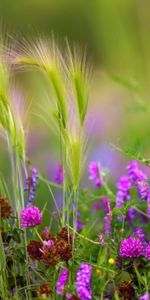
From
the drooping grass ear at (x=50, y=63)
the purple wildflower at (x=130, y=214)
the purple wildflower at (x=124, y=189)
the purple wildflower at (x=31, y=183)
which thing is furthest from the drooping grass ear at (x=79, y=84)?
the purple wildflower at (x=130, y=214)

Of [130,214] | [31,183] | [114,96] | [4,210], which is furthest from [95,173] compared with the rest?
[114,96]

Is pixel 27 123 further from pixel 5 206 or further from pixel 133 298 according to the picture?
pixel 133 298

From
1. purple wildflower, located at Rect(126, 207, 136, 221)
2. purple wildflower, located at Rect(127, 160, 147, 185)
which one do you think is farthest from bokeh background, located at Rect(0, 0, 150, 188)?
purple wildflower, located at Rect(126, 207, 136, 221)

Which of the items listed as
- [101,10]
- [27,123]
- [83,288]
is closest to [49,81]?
[27,123]

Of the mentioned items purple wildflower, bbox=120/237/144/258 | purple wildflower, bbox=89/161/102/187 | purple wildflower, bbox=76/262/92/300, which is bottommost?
purple wildflower, bbox=76/262/92/300

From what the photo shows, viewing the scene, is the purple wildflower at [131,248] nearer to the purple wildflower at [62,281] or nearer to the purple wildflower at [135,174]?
the purple wildflower at [62,281]

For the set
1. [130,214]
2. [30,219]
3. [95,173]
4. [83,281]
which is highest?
[95,173]

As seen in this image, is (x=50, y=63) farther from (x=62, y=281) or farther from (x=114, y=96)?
(x=114, y=96)

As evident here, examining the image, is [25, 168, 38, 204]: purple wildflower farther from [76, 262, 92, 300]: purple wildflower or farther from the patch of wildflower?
[76, 262, 92, 300]: purple wildflower
